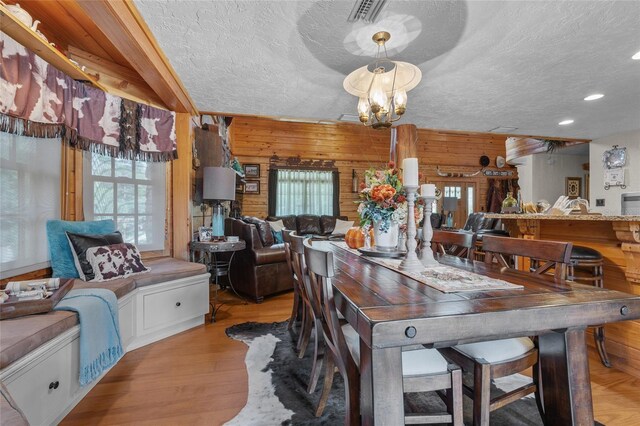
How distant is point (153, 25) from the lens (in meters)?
2.04

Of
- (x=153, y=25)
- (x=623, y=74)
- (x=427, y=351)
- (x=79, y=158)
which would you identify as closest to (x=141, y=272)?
(x=79, y=158)

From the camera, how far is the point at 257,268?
359 centimetres

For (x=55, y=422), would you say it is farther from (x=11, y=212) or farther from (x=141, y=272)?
(x=11, y=212)

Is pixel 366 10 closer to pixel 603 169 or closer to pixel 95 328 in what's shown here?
pixel 95 328

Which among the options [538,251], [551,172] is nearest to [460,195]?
[551,172]

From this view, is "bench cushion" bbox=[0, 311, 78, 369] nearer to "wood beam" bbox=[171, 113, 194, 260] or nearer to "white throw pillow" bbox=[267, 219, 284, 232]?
"wood beam" bbox=[171, 113, 194, 260]

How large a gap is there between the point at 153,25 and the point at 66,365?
210cm

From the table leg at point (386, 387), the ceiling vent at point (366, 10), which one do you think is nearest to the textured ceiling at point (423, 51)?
the ceiling vent at point (366, 10)

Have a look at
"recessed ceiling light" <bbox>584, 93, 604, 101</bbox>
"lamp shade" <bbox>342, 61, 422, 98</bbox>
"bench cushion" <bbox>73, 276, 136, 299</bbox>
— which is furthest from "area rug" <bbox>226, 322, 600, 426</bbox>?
"recessed ceiling light" <bbox>584, 93, 604, 101</bbox>

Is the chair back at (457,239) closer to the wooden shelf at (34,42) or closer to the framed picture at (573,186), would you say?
the wooden shelf at (34,42)

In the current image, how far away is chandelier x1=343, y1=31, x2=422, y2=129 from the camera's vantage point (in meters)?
2.42

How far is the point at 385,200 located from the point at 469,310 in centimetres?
105

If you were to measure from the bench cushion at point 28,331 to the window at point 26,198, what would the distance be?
0.71m

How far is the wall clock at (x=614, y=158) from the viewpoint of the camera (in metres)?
5.01
